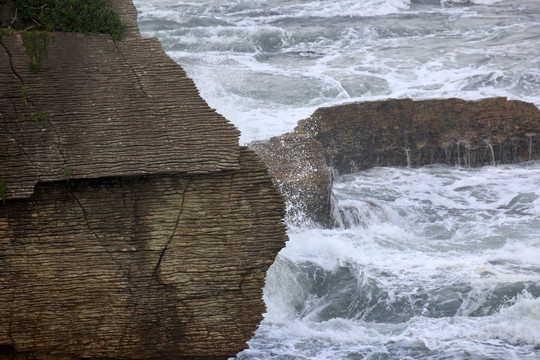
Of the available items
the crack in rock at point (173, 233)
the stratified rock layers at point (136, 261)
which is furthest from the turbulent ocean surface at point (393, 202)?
the crack in rock at point (173, 233)

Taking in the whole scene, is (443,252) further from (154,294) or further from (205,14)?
(205,14)

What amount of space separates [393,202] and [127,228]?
7697mm

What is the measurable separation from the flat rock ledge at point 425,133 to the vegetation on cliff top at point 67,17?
648cm

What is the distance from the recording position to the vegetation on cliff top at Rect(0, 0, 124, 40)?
5.90 meters

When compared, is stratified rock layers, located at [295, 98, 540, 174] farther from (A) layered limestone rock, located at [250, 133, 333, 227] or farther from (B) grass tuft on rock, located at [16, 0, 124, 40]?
(B) grass tuft on rock, located at [16, 0, 124, 40]

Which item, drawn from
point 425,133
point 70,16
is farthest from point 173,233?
point 425,133

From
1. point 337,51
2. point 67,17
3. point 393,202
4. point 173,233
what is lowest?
point 393,202

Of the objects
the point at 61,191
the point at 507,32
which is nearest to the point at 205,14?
the point at 507,32

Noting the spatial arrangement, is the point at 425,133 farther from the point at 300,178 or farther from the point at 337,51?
the point at 337,51

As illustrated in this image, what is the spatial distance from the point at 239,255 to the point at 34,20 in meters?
2.97

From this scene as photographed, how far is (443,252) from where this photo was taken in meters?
9.59

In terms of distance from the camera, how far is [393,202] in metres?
11.7

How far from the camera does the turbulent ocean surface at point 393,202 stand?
24.4 feet

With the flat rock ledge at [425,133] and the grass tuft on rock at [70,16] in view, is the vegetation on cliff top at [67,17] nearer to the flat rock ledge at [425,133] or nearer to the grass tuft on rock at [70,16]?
the grass tuft on rock at [70,16]
